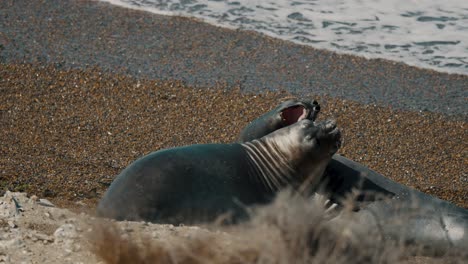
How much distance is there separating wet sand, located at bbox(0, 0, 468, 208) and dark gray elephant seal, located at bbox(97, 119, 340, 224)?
68 cm

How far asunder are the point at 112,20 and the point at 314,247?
6.22m

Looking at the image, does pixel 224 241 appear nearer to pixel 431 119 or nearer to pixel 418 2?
pixel 431 119

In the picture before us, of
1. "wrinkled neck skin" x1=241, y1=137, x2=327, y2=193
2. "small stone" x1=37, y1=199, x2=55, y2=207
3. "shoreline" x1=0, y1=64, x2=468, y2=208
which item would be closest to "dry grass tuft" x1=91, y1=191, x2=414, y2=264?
"small stone" x1=37, y1=199, x2=55, y2=207

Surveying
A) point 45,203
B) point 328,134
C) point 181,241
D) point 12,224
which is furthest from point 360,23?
point 181,241

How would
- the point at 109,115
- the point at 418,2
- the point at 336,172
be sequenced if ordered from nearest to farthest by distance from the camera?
the point at 336,172, the point at 109,115, the point at 418,2

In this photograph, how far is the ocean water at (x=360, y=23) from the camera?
10445 mm

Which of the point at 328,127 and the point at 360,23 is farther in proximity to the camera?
the point at 360,23

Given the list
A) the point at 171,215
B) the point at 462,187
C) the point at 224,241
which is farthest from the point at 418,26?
the point at 224,241

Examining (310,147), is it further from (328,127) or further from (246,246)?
Answer: (246,246)

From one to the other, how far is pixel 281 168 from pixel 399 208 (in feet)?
2.63

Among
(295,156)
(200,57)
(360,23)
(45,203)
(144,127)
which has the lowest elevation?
(360,23)

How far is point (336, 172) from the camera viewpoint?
5867 mm

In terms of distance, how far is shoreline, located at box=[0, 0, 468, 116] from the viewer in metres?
8.48

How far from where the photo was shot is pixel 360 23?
11.7 metres
